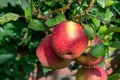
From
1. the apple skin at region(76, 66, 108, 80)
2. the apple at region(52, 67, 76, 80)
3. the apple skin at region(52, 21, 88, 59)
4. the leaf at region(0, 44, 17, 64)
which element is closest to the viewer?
the apple skin at region(52, 21, 88, 59)

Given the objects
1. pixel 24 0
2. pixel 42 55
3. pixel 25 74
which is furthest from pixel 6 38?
pixel 42 55

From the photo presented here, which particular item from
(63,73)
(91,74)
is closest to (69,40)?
(91,74)

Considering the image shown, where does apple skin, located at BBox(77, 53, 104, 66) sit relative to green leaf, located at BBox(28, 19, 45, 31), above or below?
below

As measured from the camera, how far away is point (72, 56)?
98 centimetres

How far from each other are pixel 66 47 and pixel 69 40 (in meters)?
0.02

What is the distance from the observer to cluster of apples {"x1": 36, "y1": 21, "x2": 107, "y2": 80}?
0.97 meters

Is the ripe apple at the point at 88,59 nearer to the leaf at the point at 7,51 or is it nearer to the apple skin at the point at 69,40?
the apple skin at the point at 69,40

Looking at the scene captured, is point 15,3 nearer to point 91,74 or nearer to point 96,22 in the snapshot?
point 96,22

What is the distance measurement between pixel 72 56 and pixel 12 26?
56 centimetres

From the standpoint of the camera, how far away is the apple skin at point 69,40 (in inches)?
38.2

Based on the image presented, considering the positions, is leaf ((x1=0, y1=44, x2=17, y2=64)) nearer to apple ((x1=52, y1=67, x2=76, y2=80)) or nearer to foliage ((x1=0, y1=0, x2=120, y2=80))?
foliage ((x1=0, y1=0, x2=120, y2=80))

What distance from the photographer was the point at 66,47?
97cm

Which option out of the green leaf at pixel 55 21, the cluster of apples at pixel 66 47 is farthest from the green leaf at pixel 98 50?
the green leaf at pixel 55 21

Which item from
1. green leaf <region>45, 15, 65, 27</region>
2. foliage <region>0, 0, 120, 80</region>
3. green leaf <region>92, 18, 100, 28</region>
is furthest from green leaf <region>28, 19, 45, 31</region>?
green leaf <region>92, 18, 100, 28</region>
